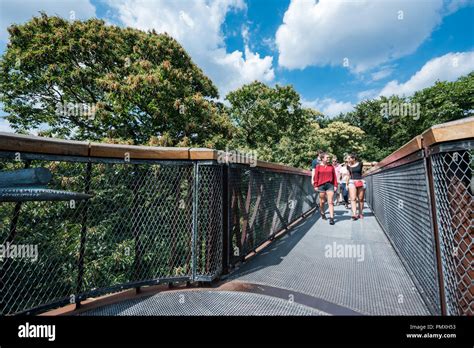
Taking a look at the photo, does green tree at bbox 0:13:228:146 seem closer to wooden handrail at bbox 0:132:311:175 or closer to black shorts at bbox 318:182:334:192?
black shorts at bbox 318:182:334:192

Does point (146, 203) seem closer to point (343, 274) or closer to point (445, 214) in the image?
point (343, 274)

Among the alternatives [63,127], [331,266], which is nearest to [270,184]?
[331,266]

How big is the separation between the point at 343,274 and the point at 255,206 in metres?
1.50

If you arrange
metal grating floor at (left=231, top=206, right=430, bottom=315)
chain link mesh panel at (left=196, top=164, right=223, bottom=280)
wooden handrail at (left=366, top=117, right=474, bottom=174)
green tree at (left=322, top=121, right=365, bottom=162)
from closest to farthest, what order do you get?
wooden handrail at (left=366, top=117, right=474, bottom=174), metal grating floor at (left=231, top=206, right=430, bottom=315), chain link mesh panel at (left=196, top=164, right=223, bottom=280), green tree at (left=322, top=121, right=365, bottom=162)

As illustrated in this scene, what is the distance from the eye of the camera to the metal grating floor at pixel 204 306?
191 cm

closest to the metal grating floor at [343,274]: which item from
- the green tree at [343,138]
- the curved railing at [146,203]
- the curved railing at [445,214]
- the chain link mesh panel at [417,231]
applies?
the chain link mesh panel at [417,231]

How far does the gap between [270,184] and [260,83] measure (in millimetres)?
25001

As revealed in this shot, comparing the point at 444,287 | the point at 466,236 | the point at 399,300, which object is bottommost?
the point at 399,300

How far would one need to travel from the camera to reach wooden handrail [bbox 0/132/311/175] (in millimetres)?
Result: 1641

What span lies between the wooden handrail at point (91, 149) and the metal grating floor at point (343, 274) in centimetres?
141

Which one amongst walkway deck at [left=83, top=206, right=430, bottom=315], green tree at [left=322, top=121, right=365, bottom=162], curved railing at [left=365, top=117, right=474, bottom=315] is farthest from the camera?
green tree at [left=322, top=121, right=365, bottom=162]

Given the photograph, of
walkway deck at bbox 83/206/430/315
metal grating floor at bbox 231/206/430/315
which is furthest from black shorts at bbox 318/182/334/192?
walkway deck at bbox 83/206/430/315
